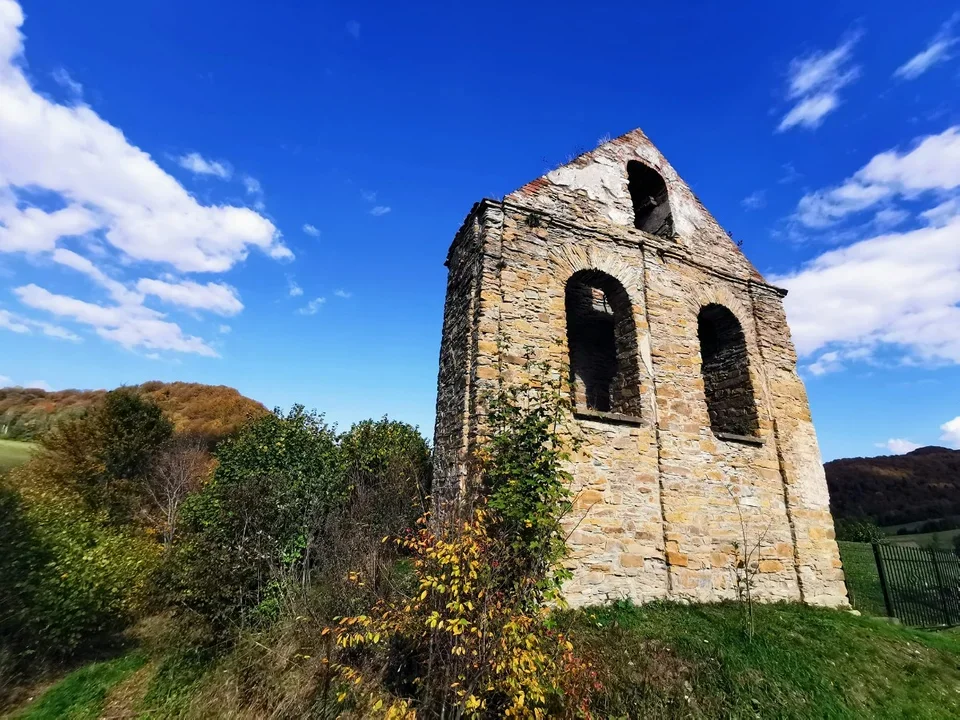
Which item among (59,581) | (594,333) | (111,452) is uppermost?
(594,333)

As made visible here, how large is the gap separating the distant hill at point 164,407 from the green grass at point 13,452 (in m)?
0.69

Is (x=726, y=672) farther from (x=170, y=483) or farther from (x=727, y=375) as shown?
(x=170, y=483)

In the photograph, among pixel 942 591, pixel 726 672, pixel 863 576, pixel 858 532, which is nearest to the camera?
pixel 726 672

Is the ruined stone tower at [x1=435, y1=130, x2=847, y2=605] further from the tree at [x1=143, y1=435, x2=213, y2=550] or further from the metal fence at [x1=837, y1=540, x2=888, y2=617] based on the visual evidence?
the tree at [x1=143, y1=435, x2=213, y2=550]

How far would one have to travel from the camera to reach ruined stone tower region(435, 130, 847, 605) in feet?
20.8

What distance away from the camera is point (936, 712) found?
507 centimetres

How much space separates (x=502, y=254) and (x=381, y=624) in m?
5.19

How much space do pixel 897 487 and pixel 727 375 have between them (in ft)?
82.9

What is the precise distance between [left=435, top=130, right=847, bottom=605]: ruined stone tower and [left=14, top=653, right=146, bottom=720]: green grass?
5.83 m

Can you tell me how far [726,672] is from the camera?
195 inches

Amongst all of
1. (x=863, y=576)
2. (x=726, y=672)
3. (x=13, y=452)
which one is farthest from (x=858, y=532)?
(x=13, y=452)

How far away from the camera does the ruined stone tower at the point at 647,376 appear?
6336 mm

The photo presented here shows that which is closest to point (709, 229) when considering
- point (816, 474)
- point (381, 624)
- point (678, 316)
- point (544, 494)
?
point (678, 316)

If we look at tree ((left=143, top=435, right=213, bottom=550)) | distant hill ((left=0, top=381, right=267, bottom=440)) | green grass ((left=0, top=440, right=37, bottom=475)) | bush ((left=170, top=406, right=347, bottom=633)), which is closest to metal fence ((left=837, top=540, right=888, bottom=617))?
bush ((left=170, top=406, right=347, bottom=633))
